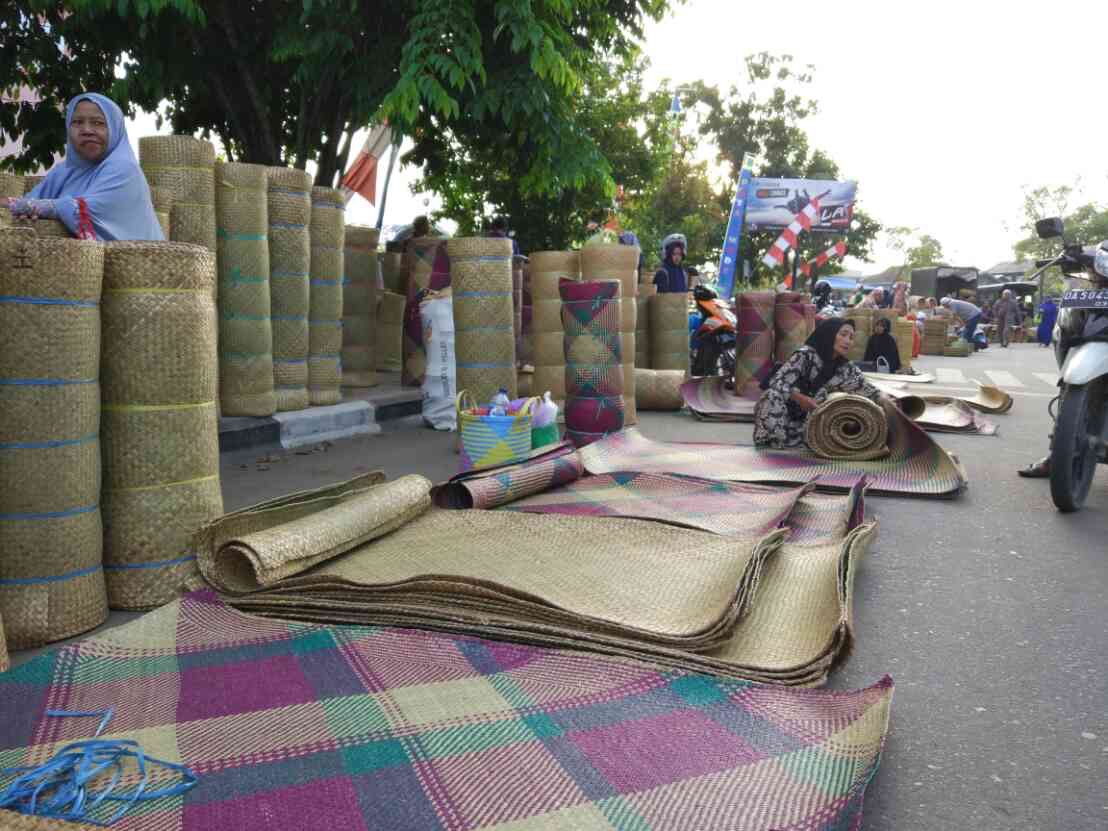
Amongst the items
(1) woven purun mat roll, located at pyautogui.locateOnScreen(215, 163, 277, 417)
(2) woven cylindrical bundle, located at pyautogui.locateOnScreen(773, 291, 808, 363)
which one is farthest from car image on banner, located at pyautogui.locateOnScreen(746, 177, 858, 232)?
(1) woven purun mat roll, located at pyautogui.locateOnScreen(215, 163, 277, 417)

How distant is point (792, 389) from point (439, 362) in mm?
2700

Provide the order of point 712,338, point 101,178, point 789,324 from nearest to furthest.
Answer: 1. point 101,178
2. point 789,324
3. point 712,338

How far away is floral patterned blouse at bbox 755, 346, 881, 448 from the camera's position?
6.11 m

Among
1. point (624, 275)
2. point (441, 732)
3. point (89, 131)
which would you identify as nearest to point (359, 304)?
point (624, 275)

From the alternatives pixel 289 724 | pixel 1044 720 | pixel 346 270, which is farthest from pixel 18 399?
pixel 346 270

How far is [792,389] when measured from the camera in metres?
6.17

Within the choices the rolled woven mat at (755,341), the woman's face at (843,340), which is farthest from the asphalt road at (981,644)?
the rolled woven mat at (755,341)

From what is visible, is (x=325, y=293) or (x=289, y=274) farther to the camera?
(x=325, y=293)

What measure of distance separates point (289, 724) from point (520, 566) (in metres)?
1.09

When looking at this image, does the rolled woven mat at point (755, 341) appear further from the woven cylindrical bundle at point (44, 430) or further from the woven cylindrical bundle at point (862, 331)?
the woven cylindrical bundle at point (44, 430)

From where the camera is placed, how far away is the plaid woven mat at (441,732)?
5.58 ft

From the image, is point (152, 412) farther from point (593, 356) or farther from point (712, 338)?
point (712, 338)

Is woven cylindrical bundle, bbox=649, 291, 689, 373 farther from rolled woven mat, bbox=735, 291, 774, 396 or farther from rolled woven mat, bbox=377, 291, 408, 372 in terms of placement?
rolled woven mat, bbox=377, 291, 408, 372

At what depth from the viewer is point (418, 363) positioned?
8.52 m
